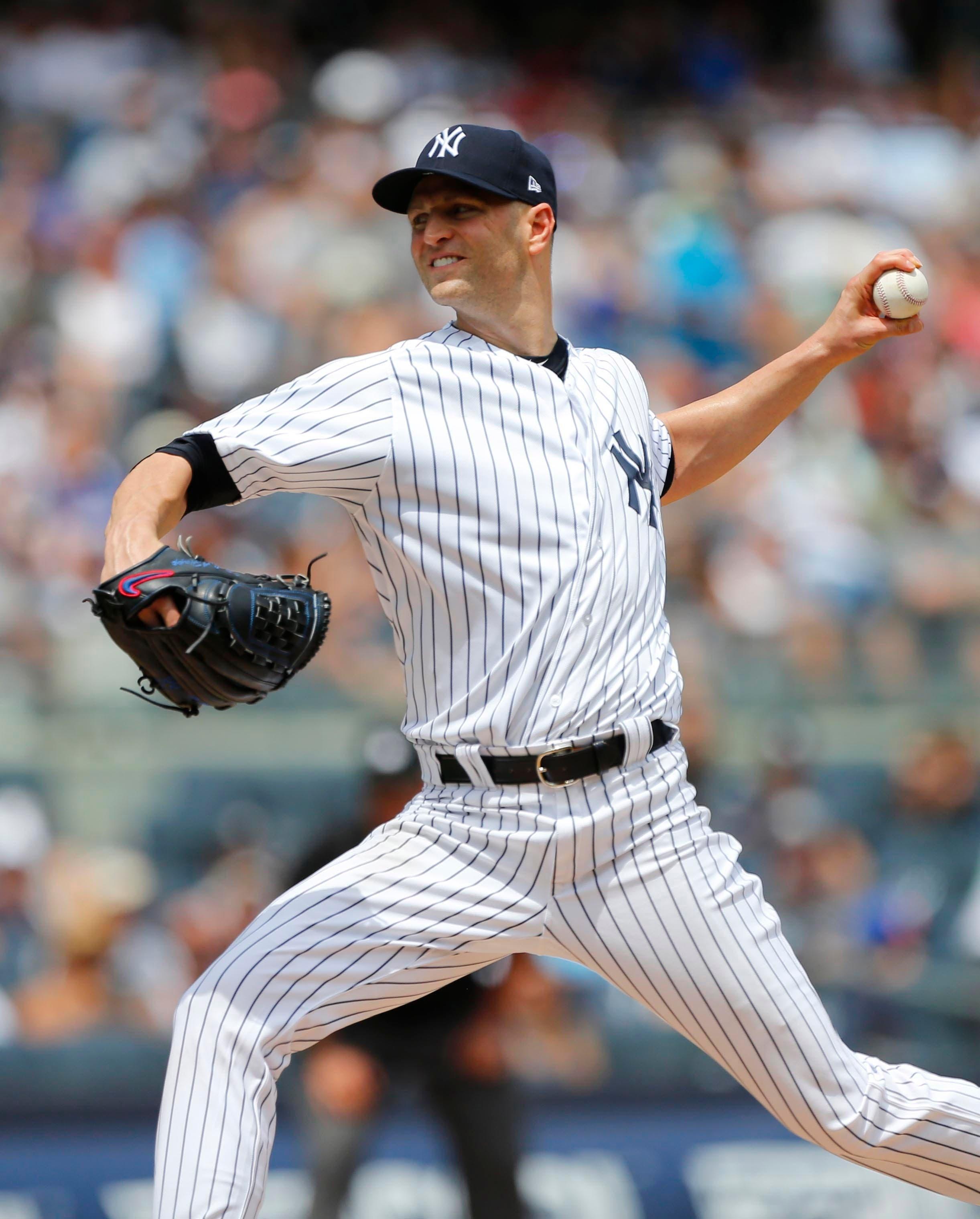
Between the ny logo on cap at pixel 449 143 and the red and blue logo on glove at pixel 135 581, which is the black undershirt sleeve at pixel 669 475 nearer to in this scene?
the ny logo on cap at pixel 449 143

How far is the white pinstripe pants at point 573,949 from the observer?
236 cm

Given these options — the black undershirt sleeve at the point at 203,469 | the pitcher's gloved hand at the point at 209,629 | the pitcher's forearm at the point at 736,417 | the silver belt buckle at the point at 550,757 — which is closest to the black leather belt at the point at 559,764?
the silver belt buckle at the point at 550,757

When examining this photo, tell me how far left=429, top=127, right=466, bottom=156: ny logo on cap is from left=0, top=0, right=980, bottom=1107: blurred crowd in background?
2.90 meters

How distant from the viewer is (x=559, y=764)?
2416mm

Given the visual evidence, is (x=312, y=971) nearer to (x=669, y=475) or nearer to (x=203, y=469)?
(x=203, y=469)

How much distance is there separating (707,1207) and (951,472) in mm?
4295

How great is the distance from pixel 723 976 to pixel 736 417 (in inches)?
42.8

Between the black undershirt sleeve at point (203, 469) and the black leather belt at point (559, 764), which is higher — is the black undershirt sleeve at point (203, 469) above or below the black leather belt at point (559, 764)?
above

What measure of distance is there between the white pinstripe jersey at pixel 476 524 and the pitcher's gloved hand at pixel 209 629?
0.71ft

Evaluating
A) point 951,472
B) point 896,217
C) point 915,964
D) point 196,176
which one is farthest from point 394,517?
point 896,217

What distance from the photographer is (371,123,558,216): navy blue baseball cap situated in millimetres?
2576

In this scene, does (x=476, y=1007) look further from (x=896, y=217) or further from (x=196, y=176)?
(x=896, y=217)

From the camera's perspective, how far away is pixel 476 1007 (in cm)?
391

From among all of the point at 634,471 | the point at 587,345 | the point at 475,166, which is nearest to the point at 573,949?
the point at 634,471
